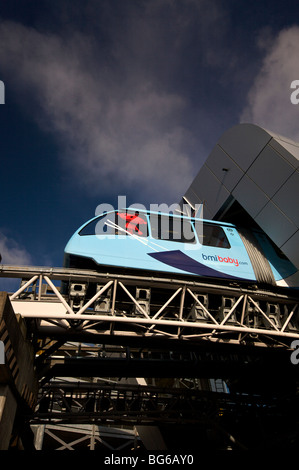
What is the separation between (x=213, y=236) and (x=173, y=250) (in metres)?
2.12

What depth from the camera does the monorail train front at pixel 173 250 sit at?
10664 mm

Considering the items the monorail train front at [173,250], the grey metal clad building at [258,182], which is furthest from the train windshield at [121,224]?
the grey metal clad building at [258,182]

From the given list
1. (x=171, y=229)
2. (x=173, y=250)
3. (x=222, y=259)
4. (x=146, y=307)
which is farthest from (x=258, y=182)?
(x=146, y=307)

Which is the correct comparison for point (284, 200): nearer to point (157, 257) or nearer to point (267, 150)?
point (267, 150)

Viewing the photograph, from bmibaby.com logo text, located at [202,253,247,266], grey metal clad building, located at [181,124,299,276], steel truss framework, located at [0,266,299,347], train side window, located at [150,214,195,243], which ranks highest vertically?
grey metal clad building, located at [181,124,299,276]

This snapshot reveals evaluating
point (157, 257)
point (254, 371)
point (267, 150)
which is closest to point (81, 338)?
point (157, 257)

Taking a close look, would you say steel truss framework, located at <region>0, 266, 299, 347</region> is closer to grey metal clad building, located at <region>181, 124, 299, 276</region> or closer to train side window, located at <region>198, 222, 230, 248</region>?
train side window, located at <region>198, 222, 230, 248</region>

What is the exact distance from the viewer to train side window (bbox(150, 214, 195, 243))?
38.5 feet

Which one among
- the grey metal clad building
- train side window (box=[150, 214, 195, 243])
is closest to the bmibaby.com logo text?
train side window (box=[150, 214, 195, 243])

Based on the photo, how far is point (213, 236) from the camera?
1273 cm

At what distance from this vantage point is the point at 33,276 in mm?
10023

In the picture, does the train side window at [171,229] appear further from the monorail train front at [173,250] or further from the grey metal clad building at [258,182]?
the grey metal clad building at [258,182]

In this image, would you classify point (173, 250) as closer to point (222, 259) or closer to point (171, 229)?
point (171, 229)

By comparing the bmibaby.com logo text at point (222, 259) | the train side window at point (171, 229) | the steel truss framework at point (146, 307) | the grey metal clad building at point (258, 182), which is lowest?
the steel truss framework at point (146, 307)
